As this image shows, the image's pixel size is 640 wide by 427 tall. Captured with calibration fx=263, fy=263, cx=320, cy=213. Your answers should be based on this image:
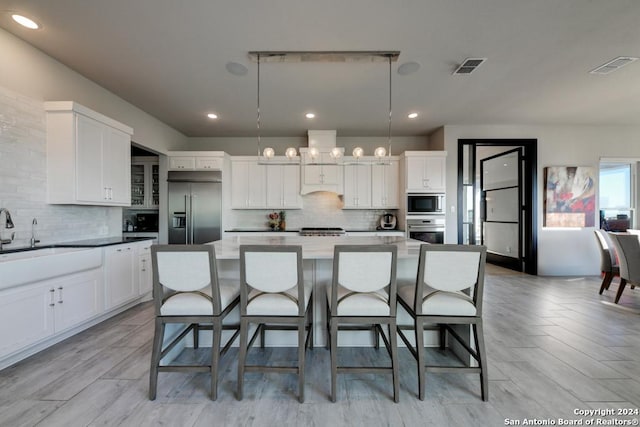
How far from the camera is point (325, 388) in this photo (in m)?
1.82

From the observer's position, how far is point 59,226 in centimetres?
290

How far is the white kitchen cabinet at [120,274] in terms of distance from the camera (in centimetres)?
292

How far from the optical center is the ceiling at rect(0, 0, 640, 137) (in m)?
2.11

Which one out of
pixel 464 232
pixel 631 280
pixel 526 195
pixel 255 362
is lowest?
pixel 255 362

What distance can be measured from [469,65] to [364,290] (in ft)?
9.01

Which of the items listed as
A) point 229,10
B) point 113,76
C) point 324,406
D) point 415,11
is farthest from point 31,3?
point 324,406

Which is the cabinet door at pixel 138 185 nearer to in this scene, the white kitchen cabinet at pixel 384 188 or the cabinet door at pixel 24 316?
the cabinet door at pixel 24 316

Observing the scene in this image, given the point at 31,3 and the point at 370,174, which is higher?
the point at 31,3

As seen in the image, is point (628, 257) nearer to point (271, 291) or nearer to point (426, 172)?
point (426, 172)

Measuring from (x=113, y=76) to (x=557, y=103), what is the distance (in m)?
6.07

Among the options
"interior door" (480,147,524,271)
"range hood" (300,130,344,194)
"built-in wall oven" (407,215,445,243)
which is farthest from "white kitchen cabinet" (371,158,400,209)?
"interior door" (480,147,524,271)

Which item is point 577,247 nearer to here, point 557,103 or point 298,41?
point 557,103

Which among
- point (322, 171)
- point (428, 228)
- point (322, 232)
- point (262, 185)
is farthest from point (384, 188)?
point (262, 185)

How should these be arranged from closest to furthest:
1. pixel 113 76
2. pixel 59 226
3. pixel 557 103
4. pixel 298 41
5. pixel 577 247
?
pixel 298 41 < pixel 59 226 < pixel 113 76 < pixel 557 103 < pixel 577 247
